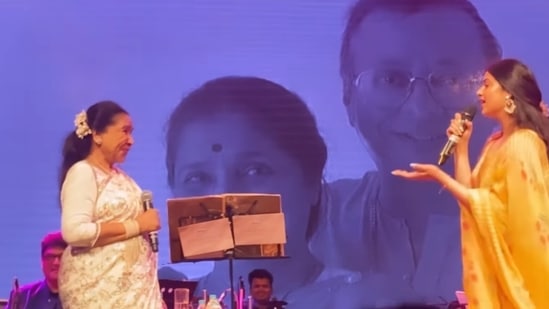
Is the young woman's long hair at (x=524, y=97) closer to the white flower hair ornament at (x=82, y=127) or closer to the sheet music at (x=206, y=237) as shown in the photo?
the sheet music at (x=206, y=237)

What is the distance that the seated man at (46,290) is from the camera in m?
4.30

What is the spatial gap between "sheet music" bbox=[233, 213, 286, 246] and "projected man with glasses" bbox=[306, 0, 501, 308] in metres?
1.44

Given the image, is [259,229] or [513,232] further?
[259,229]

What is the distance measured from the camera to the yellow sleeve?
10.5ft

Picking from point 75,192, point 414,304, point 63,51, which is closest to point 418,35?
point 414,304

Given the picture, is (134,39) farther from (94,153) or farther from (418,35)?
(94,153)

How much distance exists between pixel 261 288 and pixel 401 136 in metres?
1.22

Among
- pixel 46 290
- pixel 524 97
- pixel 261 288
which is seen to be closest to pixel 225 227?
pixel 46 290

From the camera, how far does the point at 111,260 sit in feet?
10.8

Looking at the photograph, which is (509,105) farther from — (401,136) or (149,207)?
(401,136)

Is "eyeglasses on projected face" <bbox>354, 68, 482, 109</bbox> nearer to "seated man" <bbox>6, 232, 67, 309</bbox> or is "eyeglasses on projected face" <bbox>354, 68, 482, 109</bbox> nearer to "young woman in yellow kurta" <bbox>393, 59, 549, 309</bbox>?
"seated man" <bbox>6, 232, 67, 309</bbox>

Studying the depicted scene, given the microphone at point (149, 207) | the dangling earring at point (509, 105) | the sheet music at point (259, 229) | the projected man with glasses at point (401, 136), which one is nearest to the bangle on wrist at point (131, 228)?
the microphone at point (149, 207)

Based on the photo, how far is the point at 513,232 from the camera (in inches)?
127

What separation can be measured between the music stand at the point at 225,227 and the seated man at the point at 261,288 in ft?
3.29
